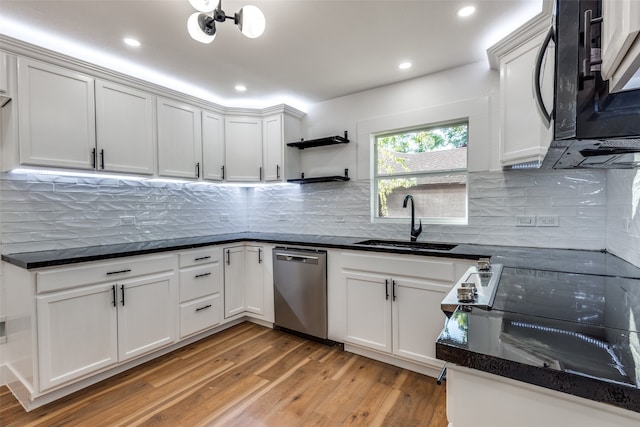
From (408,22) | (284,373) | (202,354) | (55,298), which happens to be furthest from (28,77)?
(284,373)

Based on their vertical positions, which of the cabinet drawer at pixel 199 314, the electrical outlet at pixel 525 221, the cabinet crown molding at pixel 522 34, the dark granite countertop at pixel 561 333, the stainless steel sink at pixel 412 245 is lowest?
the cabinet drawer at pixel 199 314

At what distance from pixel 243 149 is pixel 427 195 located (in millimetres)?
2140

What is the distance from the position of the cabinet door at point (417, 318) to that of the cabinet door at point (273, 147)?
187cm

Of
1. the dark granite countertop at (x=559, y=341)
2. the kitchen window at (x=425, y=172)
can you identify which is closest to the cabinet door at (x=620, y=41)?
the dark granite countertop at (x=559, y=341)

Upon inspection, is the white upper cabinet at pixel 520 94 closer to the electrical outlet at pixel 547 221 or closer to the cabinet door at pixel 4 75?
the electrical outlet at pixel 547 221

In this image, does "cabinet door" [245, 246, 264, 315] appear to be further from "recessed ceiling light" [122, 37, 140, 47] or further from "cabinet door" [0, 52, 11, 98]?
"cabinet door" [0, 52, 11, 98]

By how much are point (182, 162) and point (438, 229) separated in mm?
2598

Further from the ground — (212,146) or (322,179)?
(212,146)

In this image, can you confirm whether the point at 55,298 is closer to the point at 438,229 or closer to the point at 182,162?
the point at 182,162

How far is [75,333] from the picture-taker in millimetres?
2029

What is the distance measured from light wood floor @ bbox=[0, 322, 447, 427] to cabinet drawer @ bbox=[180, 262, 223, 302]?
52cm

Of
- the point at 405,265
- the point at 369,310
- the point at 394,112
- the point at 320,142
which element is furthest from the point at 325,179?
the point at 369,310

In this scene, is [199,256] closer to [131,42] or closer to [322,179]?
[322,179]

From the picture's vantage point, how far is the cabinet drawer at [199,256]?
2.72m
